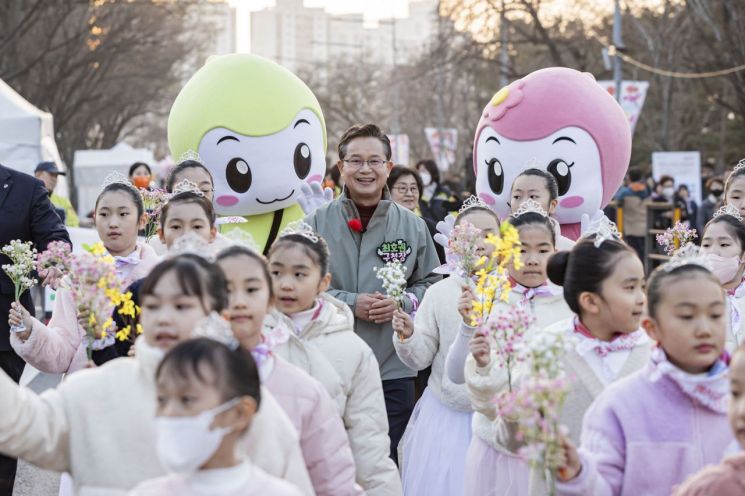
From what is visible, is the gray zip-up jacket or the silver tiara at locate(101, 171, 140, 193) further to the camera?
the silver tiara at locate(101, 171, 140, 193)

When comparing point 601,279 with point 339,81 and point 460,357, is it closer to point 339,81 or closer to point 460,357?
point 460,357

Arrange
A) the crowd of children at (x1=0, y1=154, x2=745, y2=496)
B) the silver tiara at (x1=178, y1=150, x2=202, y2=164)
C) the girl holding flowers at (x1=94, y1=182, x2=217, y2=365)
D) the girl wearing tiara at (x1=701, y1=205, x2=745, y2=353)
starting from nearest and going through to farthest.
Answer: the crowd of children at (x1=0, y1=154, x2=745, y2=496) → the girl holding flowers at (x1=94, y1=182, x2=217, y2=365) → the girl wearing tiara at (x1=701, y1=205, x2=745, y2=353) → the silver tiara at (x1=178, y1=150, x2=202, y2=164)

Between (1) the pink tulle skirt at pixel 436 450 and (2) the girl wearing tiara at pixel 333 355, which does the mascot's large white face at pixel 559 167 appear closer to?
(1) the pink tulle skirt at pixel 436 450

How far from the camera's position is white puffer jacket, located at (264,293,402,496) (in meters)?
5.10

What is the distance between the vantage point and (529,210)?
6.35 meters

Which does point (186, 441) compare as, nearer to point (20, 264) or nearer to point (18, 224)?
point (20, 264)

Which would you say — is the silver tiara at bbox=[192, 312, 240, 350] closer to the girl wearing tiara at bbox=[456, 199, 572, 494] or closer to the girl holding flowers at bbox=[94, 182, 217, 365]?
the girl wearing tiara at bbox=[456, 199, 572, 494]

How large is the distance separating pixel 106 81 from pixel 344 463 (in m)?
32.0

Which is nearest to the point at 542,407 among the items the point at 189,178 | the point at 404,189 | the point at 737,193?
the point at 189,178

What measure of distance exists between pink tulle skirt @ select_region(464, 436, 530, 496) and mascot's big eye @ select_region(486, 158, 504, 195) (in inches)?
124

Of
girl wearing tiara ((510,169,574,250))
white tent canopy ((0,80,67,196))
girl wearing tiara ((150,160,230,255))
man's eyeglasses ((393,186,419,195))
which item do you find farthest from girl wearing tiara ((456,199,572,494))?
white tent canopy ((0,80,67,196))

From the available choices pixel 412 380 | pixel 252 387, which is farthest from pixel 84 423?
pixel 412 380

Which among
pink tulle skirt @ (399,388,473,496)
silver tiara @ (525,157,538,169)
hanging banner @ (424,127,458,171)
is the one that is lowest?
pink tulle skirt @ (399,388,473,496)

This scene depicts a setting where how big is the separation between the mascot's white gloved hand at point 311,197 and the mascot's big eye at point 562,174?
5.13 ft
